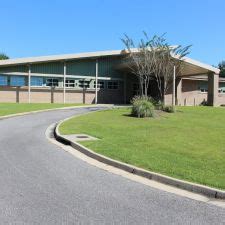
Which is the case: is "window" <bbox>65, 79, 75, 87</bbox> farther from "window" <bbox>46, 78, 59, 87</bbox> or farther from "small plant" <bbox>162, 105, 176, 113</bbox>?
"small plant" <bbox>162, 105, 176, 113</bbox>

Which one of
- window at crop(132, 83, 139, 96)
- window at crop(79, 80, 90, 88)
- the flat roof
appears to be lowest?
window at crop(132, 83, 139, 96)

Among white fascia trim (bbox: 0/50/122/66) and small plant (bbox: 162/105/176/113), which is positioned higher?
white fascia trim (bbox: 0/50/122/66)

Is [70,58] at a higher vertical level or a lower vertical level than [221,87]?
higher

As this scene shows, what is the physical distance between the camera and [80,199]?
7227 mm

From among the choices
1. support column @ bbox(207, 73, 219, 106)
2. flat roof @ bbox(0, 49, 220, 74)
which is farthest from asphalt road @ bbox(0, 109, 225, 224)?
support column @ bbox(207, 73, 219, 106)

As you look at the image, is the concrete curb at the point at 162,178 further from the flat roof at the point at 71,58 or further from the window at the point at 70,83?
the window at the point at 70,83

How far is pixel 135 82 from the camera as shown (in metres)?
46.9

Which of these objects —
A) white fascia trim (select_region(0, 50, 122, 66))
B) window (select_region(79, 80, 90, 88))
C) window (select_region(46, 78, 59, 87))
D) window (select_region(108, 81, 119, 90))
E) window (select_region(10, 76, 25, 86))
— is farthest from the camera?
window (select_region(108, 81, 119, 90))

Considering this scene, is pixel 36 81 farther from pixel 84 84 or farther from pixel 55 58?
pixel 84 84

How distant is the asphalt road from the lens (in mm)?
6203

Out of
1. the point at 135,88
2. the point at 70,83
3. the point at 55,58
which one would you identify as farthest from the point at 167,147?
the point at 135,88

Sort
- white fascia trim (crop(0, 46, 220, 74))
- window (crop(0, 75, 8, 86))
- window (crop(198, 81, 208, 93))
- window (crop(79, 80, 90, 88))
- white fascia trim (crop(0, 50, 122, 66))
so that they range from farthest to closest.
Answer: window (crop(198, 81, 208, 93)) → window (crop(79, 80, 90, 88)) → window (crop(0, 75, 8, 86)) → white fascia trim (crop(0, 50, 122, 66)) → white fascia trim (crop(0, 46, 220, 74))

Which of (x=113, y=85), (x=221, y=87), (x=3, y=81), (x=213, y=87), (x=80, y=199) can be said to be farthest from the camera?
(x=221, y=87)

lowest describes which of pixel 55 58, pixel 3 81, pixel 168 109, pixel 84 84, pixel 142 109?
pixel 168 109
